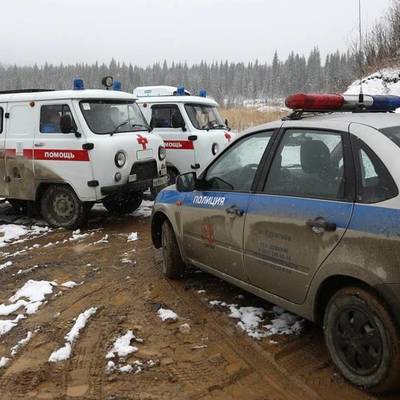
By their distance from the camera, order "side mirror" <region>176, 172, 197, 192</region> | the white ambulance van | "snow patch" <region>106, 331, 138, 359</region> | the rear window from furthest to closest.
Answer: the white ambulance van < "side mirror" <region>176, 172, 197, 192</region> < "snow patch" <region>106, 331, 138, 359</region> < the rear window

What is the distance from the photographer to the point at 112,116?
28.3 feet

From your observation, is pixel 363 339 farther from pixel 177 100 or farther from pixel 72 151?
pixel 177 100

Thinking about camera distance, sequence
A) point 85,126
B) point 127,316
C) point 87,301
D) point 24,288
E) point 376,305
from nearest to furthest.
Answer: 1. point 376,305
2. point 127,316
3. point 87,301
4. point 24,288
5. point 85,126

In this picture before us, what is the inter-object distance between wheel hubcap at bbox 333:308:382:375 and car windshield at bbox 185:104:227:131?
26.2 ft

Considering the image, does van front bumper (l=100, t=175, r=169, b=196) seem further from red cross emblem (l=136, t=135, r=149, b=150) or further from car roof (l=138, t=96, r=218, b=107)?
car roof (l=138, t=96, r=218, b=107)

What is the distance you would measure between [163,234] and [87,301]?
3.75ft

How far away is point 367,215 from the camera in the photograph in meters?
3.05

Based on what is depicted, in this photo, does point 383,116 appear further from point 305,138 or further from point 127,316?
point 127,316

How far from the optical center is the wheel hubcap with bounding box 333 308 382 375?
123 inches

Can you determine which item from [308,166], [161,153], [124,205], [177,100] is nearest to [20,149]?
[124,205]

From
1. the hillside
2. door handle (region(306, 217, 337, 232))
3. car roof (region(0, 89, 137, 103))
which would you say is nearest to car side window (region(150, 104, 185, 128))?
→ car roof (region(0, 89, 137, 103))

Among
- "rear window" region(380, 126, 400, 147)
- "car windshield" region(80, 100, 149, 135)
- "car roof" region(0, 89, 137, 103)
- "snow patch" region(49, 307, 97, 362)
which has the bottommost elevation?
"snow patch" region(49, 307, 97, 362)

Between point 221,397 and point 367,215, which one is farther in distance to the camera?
point 221,397

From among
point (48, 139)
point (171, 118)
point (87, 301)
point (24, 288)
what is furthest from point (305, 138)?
point (171, 118)
